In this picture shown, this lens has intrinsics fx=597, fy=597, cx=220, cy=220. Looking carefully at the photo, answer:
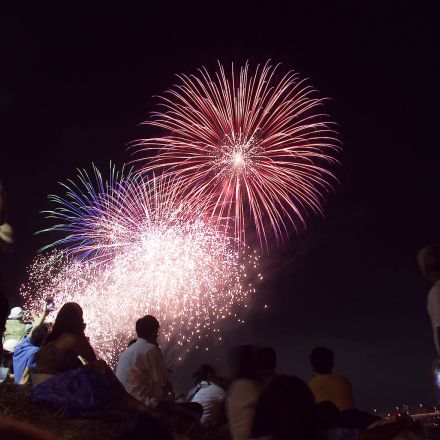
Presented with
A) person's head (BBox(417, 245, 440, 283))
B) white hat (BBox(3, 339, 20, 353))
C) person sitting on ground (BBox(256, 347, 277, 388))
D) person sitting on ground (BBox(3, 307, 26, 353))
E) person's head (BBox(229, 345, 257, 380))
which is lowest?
person's head (BBox(229, 345, 257, 380))

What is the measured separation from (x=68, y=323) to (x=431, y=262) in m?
4.21

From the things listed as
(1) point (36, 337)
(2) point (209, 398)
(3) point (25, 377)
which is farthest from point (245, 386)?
(3) point (25, 377)

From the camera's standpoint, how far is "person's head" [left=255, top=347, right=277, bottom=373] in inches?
247

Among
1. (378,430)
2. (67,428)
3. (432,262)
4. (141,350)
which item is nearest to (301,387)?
(378,430)

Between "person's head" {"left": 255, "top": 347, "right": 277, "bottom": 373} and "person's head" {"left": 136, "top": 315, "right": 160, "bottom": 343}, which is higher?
"person's head" {"left": 136, "top": 315, "right": 160, "bottom": 343}

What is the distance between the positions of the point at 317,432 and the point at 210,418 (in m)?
5.09

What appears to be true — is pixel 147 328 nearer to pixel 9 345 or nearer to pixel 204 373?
pixel 204 373

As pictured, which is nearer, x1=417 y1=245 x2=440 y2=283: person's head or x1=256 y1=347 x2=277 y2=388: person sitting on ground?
x1=417 y1=245 x2=440 y2=283: person's head

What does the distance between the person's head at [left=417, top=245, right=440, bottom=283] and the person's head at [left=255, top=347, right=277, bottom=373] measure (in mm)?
1820

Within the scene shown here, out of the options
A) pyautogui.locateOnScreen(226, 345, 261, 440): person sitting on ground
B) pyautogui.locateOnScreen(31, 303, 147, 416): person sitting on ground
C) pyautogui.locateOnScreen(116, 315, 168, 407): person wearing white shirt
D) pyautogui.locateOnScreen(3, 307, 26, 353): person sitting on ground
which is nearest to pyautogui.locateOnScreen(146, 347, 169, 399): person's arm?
pyautogui.locateOnScreen(116, 315, 168, 407): person wearing white shirt

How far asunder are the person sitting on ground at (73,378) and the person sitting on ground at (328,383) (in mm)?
2000

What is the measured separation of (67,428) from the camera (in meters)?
6.18

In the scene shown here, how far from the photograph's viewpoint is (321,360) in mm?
6898

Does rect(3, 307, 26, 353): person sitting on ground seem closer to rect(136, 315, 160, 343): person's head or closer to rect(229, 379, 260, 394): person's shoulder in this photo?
rect(136, 315, 160, 343): person's head
